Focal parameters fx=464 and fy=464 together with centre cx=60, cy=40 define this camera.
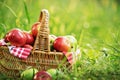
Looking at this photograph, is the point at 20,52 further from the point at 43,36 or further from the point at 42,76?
the point at 42,76

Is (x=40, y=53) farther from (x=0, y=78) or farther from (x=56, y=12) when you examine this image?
(x=56, y=12)

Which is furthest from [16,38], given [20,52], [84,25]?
[84,25]

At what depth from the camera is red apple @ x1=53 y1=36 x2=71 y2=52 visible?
496 centimetres

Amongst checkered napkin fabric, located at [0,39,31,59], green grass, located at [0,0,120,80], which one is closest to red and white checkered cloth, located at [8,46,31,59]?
checkered napkin fabric, located at [0,39,31,59]

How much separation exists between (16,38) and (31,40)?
219 mm

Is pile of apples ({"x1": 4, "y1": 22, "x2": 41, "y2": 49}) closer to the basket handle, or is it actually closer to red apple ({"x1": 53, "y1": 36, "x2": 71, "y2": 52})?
the basket handle

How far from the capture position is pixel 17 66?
489 cm

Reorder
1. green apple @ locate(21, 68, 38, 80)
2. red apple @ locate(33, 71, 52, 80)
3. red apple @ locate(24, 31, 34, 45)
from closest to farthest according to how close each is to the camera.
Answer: red apple @ locate(33, 71, 52, 80) → green apple @ locate(21, 68, 38, 80) → red apple @ locate(24, 31, 34, 45)

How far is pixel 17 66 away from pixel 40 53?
0.93ft

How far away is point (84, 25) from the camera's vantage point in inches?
326

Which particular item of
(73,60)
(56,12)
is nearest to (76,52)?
(73,60)

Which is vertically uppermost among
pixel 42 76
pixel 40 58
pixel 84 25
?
pixel 84 25

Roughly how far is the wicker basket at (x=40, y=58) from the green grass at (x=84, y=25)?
237mm

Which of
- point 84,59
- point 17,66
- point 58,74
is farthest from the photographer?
point 84,59
